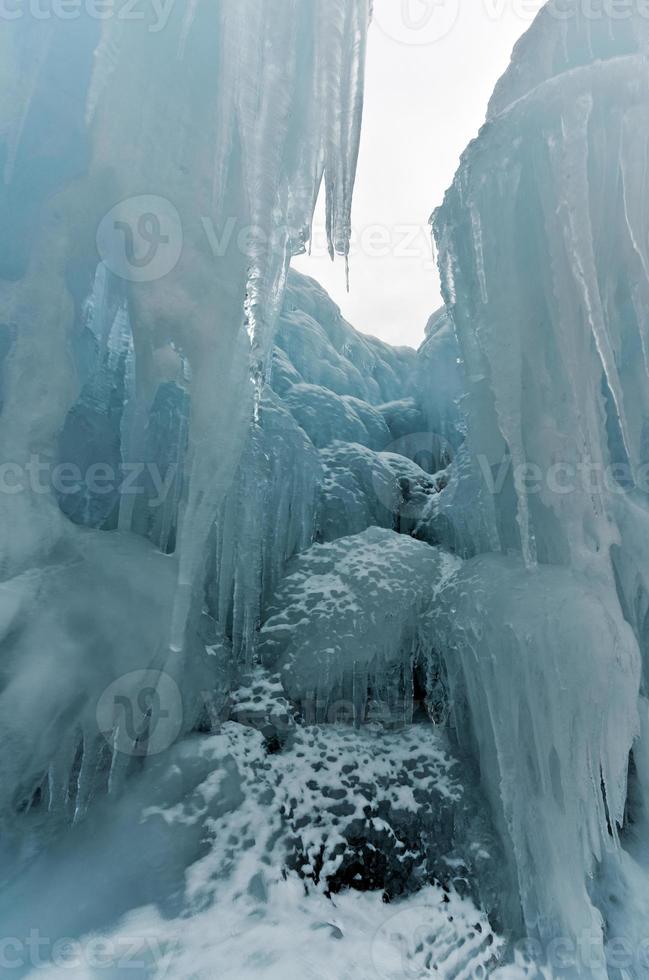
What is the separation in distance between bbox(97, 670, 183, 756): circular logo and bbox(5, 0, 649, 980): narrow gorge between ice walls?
24 mm

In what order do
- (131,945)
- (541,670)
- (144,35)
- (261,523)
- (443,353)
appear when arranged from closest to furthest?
(131,945) → (144,35) → (541,670) → (261,523) → (443,353)

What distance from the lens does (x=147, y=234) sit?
3467mm

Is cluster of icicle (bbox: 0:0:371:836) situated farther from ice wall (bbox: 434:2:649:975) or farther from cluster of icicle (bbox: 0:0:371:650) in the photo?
ice wall (bbox: 434:2:649:975)

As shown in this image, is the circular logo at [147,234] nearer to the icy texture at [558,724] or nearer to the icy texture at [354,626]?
the icy texture at [354,626]

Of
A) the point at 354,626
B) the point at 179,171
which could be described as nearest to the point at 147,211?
the point at 179,171

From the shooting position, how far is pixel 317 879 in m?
4.28

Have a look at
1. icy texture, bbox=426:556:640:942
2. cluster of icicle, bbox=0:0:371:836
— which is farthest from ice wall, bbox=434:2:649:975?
cluster of icicle, bbox=0:0:371:836

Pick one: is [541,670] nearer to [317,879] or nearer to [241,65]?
[317,879]

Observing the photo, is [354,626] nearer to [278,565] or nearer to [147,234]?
[278,565]

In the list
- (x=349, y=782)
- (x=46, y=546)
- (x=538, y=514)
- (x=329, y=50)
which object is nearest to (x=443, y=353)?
(x=538, y=514)

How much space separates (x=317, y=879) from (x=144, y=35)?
653 cm

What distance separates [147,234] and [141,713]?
11.6ft

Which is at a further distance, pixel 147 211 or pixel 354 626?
pixel 354 626

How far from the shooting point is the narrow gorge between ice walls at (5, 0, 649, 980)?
11.0ft
